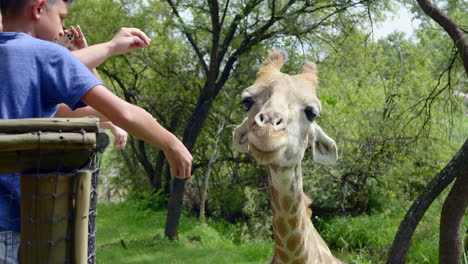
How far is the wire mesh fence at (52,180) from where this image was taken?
55.4 inches

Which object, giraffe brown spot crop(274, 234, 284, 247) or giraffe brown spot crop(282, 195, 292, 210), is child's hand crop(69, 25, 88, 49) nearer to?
giraffe brown spot crop(282, 195, 292, 210)

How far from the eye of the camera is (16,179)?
1735 millimetres

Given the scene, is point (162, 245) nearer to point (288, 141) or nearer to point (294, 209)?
point (294, 209)

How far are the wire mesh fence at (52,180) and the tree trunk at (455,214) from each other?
4.79m

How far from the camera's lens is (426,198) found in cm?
587

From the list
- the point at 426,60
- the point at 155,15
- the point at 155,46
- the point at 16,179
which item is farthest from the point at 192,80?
the point at 16,179

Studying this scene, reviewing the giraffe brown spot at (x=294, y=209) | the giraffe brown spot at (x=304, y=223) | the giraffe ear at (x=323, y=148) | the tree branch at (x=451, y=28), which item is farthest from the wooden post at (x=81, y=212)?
the tree branch at (x=451, y=28)

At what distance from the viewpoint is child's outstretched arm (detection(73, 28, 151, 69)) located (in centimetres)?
224

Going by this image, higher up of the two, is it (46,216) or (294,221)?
(46,216)

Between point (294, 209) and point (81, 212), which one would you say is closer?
point (81, 212)

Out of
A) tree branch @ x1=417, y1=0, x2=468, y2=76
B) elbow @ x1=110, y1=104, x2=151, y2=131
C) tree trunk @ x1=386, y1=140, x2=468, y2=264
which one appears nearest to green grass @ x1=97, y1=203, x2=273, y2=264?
tree trunk @ x1=386, y1=140, x2=468, y2=264

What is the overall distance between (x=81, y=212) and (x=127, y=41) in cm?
103

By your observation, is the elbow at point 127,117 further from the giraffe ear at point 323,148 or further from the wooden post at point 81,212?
the giraffe ear at point 323,148

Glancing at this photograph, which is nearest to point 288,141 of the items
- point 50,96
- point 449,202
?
point 50,96
